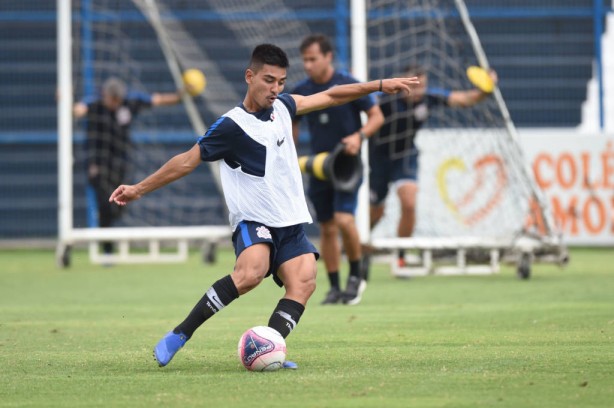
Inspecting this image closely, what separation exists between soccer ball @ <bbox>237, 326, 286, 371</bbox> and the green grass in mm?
91

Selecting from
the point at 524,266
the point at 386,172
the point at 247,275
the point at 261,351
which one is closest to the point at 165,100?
the point at 386,172

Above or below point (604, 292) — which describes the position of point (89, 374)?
above

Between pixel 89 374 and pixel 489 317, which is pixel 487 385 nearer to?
pixel 89 374

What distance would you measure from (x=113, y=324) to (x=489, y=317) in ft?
8.46

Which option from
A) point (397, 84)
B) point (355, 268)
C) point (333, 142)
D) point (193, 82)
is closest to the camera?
point (397, 84)

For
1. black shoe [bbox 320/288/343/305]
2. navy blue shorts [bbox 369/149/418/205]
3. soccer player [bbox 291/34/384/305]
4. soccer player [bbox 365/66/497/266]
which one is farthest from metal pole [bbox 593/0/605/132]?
black shoe [bbox 320/288/343/305]

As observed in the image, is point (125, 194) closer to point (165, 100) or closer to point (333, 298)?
point (333, 298)

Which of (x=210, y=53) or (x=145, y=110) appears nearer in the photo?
(x=145, y=110)

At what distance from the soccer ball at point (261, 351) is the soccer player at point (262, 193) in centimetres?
23

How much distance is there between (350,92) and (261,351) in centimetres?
161

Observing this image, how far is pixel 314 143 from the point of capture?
11398mm

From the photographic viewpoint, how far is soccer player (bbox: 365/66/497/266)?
47.3 ft

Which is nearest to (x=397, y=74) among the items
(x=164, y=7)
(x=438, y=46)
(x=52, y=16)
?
(x=438, y=46)

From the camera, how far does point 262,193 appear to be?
6957mm
